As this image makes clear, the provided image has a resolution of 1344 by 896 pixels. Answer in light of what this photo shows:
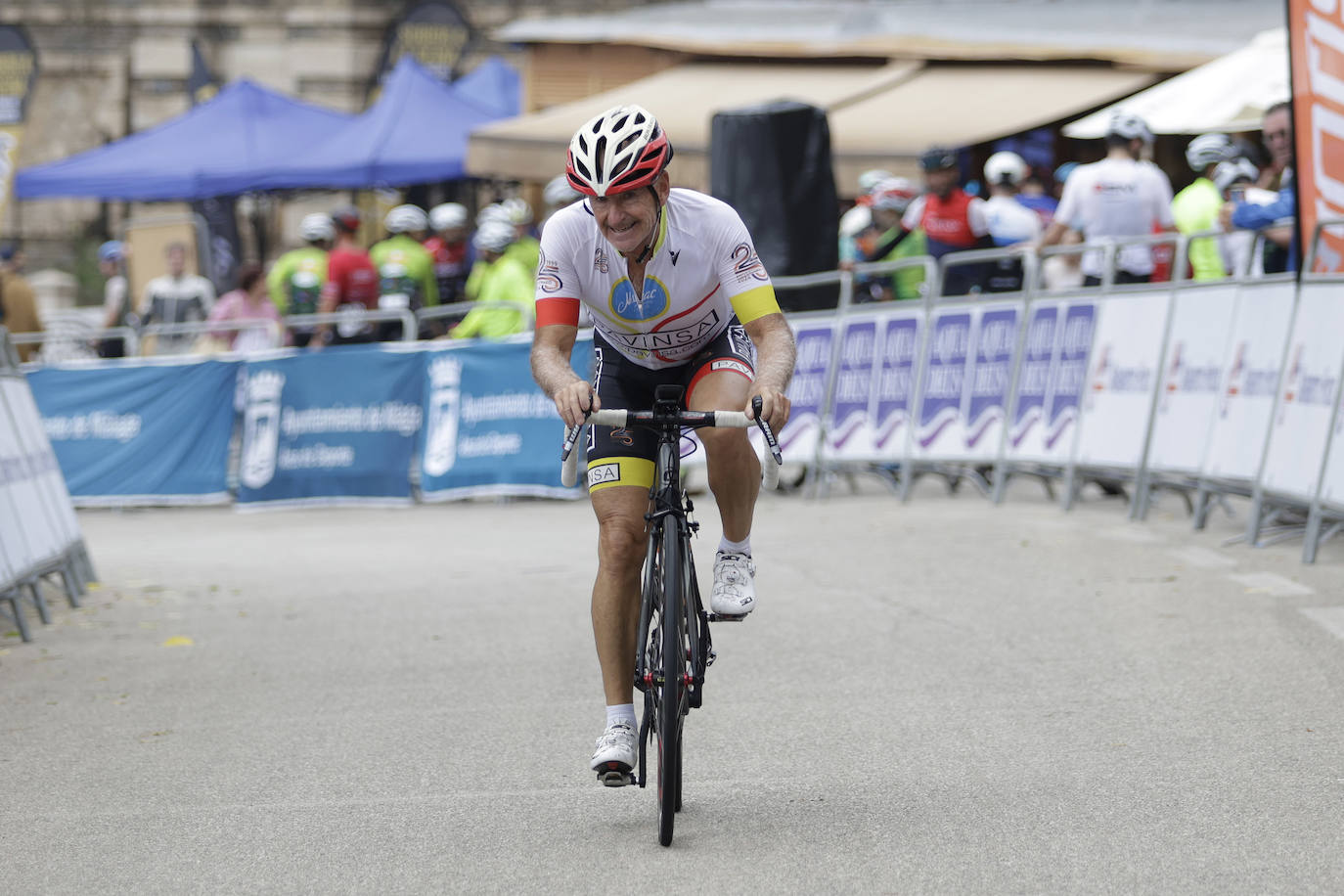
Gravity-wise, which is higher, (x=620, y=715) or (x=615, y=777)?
(x=620, y=715)

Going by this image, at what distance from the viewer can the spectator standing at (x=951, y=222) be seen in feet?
46.9

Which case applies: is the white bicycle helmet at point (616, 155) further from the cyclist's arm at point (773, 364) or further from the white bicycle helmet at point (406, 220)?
the white bicycle helmet at point (406, 220)

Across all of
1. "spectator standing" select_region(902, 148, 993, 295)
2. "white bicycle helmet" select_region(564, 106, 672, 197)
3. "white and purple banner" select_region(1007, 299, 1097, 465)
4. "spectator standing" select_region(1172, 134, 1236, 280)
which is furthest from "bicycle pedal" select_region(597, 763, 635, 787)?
"spectator standing" select_region(902, 148, 993, 295)

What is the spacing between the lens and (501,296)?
1616cm

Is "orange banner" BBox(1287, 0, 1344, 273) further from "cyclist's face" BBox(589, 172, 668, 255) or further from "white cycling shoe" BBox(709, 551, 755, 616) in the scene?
"cyclist's face" BBox(589, 172, 668, 255)

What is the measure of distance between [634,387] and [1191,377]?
645cm

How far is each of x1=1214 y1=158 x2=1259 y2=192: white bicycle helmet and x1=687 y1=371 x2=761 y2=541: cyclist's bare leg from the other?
7744 mm

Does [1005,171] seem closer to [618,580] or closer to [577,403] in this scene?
[618,580]

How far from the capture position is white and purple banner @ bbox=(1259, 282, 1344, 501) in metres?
9.80

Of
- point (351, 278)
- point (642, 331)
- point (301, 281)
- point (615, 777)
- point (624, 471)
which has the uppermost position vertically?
point (642, 331)

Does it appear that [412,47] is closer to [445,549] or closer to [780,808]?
[445,549]

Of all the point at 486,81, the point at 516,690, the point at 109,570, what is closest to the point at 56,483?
the point at 109,570

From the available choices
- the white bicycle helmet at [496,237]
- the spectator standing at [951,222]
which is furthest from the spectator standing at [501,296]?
the spectator standing at [951,222]

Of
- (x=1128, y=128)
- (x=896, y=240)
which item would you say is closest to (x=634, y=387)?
(x=1128, y=128)
